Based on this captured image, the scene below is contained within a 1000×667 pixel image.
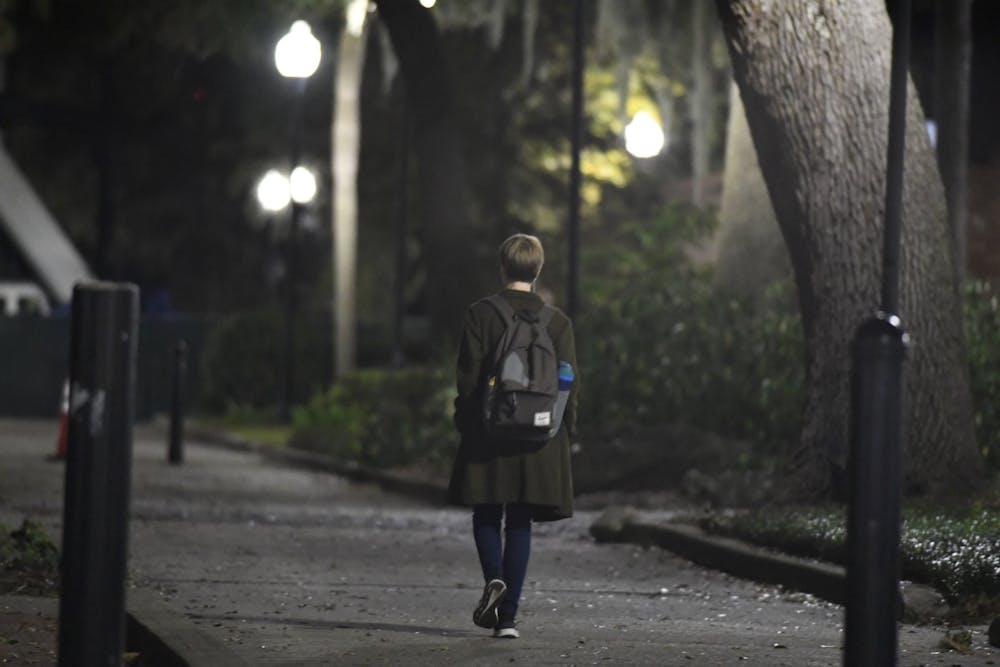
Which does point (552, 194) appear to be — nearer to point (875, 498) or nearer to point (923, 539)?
point (923, 539)

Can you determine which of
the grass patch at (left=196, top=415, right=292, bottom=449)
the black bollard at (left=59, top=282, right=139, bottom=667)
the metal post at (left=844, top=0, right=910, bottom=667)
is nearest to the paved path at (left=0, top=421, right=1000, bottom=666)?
the black bollard at (left=59, top=282, right=139, bottom=667)

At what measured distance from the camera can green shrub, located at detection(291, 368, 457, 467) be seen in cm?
2205

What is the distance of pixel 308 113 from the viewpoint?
44688 mm

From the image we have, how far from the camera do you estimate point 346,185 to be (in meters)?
31.6

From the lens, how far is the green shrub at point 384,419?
22047 mm

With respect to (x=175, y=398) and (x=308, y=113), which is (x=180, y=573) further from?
(x=308, y=113)

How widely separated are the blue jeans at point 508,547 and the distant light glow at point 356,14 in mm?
19682

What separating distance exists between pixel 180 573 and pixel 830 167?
4.82m

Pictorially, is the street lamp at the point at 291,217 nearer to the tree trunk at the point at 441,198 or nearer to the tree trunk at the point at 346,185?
the tree trunk at the point at 346,185

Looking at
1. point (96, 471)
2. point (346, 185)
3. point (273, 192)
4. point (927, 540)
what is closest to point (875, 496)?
point (96, 471)

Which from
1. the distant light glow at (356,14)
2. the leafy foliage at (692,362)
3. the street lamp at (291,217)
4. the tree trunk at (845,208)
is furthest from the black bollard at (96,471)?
the street lamp at (291,217)

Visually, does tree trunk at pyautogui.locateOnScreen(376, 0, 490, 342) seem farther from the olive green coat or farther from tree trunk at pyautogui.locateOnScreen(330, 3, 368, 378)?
the olive green coat

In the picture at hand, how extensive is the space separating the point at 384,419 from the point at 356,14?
282 inches

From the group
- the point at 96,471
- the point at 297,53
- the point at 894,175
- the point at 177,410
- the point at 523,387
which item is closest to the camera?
the point at 96,471
